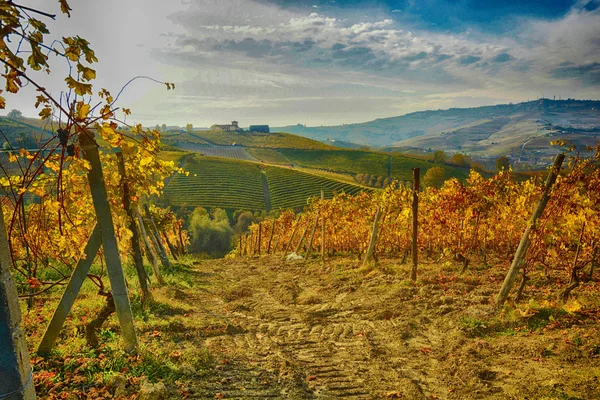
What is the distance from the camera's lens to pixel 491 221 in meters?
11.7

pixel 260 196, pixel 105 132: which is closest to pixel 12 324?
pixel 105 132

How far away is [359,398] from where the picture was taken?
4527mm

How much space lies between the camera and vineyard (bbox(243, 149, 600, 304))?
668 cm

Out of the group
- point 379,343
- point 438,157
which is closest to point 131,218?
point 379,343

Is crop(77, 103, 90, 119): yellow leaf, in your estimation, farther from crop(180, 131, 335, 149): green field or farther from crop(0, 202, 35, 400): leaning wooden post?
crop(180, 131, 335, 149): green field

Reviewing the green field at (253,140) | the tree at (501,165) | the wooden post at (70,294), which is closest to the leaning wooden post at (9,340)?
the wooden post at (70,294)

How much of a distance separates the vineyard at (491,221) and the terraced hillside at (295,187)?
4785 centimetres

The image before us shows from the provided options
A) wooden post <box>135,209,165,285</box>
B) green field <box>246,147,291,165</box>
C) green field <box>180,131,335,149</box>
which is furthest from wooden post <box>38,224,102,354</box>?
green field <box>180,131,335,149</box>

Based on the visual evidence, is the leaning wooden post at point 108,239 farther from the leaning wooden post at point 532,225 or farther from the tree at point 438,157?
the tree at point 438,157

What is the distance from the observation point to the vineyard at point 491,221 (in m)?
6.68

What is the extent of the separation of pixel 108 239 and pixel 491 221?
37.7ft

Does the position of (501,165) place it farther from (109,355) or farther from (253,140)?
(253,140)

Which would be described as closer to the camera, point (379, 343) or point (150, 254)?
point (379, 343)

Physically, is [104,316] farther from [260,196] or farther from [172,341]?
[260,196]
